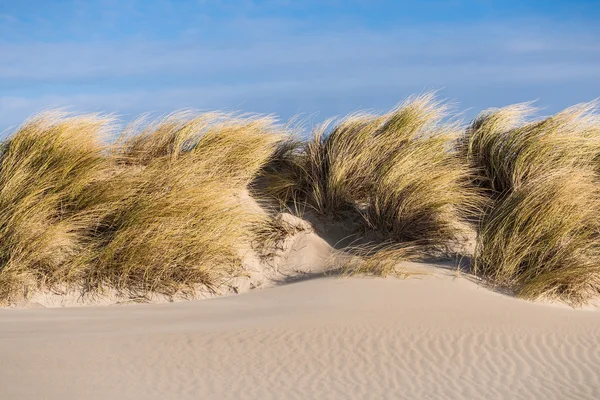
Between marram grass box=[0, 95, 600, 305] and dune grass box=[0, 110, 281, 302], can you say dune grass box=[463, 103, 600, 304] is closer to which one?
marram grass box=[0, 95, 600, 305]

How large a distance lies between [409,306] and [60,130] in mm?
4444

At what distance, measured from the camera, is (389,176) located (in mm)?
7309

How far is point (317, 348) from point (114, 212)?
125 inches

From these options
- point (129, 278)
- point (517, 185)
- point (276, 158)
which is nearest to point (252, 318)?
point (129, 278)

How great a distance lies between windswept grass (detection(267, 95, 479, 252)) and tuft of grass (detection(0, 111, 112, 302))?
2.15 meters

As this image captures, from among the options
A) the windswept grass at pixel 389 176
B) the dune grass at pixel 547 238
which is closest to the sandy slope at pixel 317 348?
the dune grass at pixel 547 238

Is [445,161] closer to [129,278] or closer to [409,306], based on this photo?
[409,306]

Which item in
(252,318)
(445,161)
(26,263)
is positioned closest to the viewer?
(252,318)

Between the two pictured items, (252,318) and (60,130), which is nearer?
(252,318)

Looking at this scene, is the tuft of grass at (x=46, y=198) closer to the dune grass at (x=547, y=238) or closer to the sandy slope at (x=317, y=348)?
the sandy slope at (x=317, y=348)

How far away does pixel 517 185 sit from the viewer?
7.81 m

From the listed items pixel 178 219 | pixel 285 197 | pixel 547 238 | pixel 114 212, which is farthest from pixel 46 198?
pixel 547 238

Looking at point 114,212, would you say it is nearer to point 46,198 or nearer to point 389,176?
point 46,198

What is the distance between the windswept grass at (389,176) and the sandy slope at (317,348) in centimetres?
121
